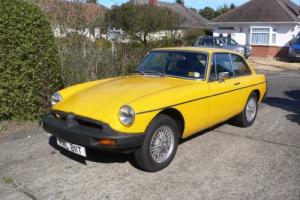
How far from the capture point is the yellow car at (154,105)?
4383 mm

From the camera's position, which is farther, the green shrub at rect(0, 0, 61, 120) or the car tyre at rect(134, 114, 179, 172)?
the green shrub at rect(0, 0, 61, 120)

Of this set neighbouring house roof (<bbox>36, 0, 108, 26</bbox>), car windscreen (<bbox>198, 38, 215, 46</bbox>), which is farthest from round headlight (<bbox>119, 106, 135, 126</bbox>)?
car windscreen (<bbox>198, 38, 215, 46</bbox>)

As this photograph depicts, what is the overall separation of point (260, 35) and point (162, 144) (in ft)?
87.2

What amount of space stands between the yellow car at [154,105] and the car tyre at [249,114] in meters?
0.13

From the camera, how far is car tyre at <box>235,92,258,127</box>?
6.84m

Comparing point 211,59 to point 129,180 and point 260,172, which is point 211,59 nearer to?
point 260,172

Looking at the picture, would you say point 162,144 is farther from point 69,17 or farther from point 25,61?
point 69,17

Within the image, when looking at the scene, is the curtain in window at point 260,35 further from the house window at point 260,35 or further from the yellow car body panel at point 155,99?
the yellow car body panel at point 155,99

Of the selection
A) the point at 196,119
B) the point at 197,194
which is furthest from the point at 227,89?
the point at 197,194

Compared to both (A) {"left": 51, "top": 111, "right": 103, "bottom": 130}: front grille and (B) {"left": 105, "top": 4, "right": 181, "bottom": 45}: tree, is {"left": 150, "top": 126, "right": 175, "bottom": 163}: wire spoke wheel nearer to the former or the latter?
(A) {"left": 51, "top": 111, "right": 103, "bottom": 130}: front grille

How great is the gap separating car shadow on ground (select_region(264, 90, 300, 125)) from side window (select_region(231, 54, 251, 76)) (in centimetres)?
167

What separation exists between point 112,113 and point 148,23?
18686mm

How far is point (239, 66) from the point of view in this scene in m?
6.77

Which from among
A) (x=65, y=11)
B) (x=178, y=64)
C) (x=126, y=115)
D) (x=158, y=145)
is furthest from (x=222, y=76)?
(x=65, y=11)
